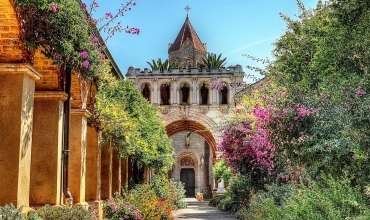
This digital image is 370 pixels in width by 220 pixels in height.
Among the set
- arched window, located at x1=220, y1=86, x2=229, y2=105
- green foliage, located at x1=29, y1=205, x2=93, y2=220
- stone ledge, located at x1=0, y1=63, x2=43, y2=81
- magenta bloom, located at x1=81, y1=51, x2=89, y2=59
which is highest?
arched window, located at x1=220, y1=86, x2=229, y2=105

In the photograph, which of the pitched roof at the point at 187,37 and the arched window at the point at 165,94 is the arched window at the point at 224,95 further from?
the pitched roof at the point at 187,37

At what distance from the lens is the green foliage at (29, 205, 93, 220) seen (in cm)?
711

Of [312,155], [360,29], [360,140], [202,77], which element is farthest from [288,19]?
[202,77]

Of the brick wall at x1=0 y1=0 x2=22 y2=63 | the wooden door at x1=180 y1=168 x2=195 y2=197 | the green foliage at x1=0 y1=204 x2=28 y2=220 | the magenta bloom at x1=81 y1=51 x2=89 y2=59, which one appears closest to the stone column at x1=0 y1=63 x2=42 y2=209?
the brick wall at x1=0 y1=0 x2=22 y2=63

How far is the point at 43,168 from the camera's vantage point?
308 inches

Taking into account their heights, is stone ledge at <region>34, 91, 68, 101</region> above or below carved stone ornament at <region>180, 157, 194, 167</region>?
above

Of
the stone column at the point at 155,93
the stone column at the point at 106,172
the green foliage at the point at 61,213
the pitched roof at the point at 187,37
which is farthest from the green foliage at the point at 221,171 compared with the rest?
the green foliage at the point at 61,213

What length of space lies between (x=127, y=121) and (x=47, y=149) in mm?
4806

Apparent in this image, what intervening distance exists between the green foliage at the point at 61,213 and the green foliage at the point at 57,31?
237 centimetres

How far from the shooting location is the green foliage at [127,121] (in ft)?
38.5

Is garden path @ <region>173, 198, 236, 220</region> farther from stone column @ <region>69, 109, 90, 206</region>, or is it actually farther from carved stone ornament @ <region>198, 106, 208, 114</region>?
carved stone ornament @ <region>198, 106, 208, 114</region>

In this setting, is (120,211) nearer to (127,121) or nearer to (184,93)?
(127,121)

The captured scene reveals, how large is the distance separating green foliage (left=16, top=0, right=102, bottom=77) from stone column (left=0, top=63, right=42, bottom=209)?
43 centimetres

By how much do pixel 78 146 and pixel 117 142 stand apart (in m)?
3.93
